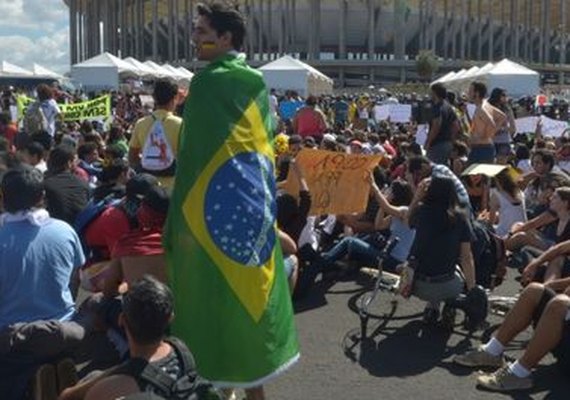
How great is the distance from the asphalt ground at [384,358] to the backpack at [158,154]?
1.65 meters

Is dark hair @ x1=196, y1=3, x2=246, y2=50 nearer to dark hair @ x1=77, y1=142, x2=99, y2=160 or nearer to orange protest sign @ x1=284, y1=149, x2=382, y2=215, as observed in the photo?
orange protest sign @ x1=284, y1=149, x2=382, y2=215

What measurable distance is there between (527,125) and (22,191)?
12.4 meters

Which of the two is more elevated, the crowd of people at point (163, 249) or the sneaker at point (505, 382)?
the crowd of people at point (163, 249)

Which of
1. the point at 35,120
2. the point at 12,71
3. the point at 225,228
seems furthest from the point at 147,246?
the point at 12,71

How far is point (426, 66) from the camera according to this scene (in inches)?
2749

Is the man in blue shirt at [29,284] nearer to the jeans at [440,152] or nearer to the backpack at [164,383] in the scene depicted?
the backpack at [164,383]

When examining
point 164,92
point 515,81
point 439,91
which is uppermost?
point 164,92

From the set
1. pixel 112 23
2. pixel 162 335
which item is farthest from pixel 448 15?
pixel 162 335

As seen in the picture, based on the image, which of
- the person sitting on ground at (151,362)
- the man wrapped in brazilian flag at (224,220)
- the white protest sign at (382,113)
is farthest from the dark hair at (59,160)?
the white protest sign at (382,113)

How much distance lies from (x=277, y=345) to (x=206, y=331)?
1.07ft

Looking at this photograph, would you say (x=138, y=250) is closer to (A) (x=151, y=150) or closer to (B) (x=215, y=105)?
(A) (x=151, y=150)

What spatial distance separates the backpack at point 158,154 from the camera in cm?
664

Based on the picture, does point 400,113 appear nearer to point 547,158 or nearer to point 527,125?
point 527,125

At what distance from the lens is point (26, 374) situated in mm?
4582
